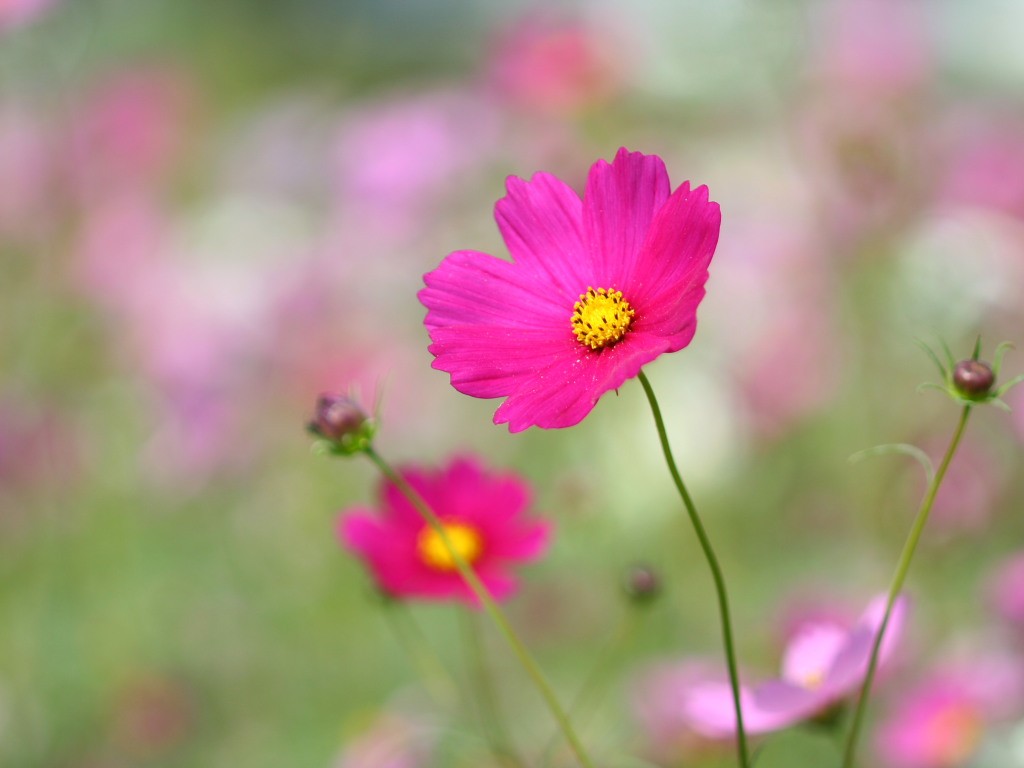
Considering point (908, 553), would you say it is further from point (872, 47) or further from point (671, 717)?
point (872, 47)

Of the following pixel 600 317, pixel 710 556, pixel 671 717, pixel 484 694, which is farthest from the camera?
pixel 484 694

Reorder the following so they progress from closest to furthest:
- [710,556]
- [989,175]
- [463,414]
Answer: [710,556] → [989,175] → [463,414]

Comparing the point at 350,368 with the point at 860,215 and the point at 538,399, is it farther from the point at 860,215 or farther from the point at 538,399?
the point at 538,399

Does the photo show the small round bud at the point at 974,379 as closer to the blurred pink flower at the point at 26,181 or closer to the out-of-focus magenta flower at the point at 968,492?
the out-of-focus magenta flower at the point at 968,492

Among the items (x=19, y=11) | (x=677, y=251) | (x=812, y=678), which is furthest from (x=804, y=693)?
(x=19, y=11)

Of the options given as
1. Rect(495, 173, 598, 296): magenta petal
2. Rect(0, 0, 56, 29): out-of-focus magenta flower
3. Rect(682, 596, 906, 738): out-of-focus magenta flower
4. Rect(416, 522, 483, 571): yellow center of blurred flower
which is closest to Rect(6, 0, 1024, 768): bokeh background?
Rect(0, 0, 56, 29): out-of-focus magenta flower

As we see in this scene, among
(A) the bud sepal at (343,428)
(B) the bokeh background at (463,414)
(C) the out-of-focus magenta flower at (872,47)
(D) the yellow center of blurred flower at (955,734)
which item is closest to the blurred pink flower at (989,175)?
(B) the bokeh background at (463,414)

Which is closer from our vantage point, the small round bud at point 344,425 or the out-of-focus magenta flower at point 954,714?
the small round bud at point 344,425
